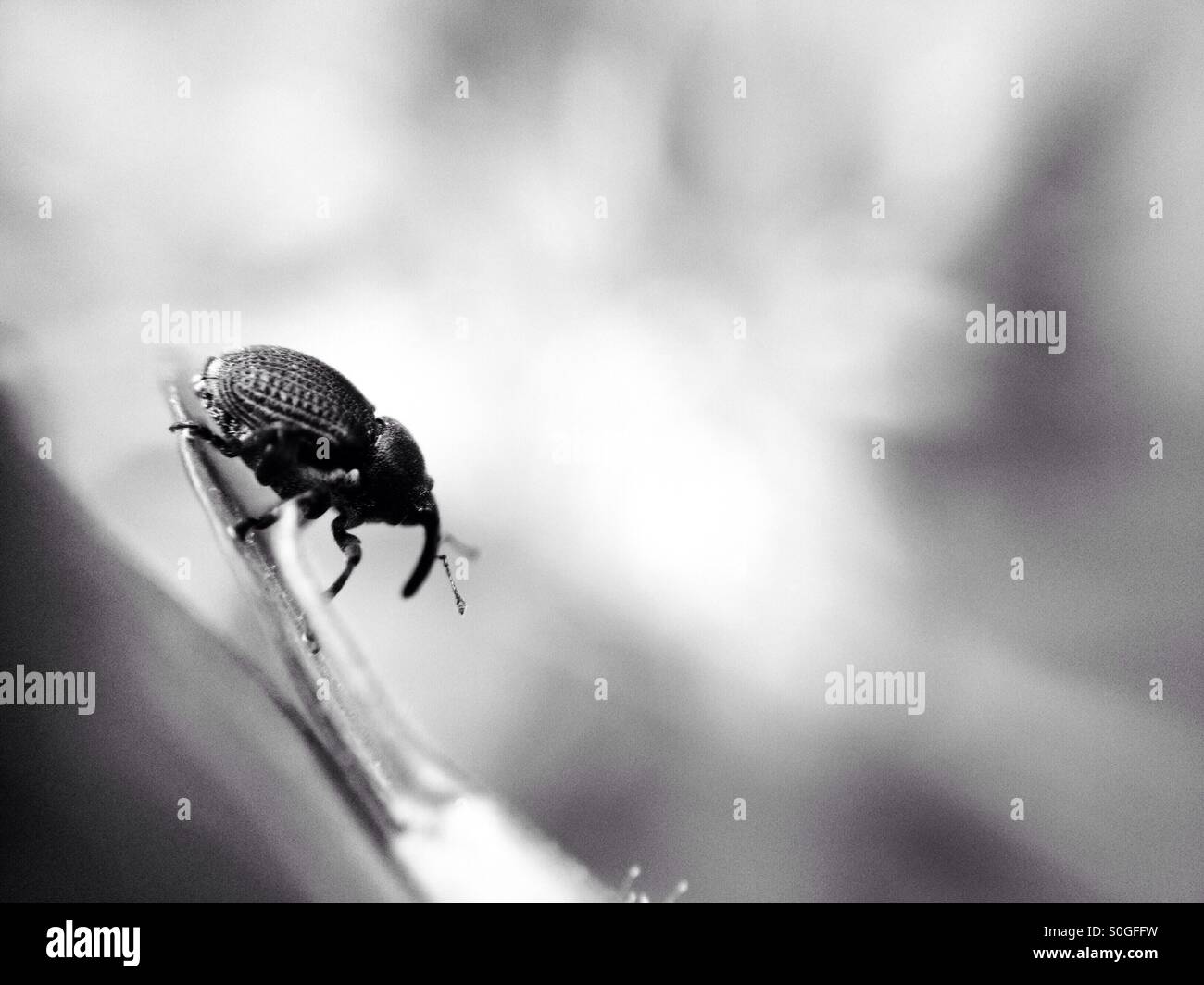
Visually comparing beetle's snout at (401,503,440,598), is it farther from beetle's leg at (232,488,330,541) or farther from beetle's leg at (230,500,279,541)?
beetle's leg at (230,500,279,541)

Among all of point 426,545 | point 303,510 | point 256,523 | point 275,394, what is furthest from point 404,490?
point 256,523

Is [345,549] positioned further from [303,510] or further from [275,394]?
[275,394]

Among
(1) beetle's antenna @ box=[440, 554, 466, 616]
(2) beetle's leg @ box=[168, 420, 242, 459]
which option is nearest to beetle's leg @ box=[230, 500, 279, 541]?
(2) beetle's leg @ box=[168, 420, 242, 459]

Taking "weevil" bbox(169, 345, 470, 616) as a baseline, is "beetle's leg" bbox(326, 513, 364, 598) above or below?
below


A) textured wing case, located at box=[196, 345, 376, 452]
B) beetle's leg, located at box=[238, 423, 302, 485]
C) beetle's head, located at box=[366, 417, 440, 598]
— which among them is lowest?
beetle's head, located at box=[366, 417, 440, 598]
